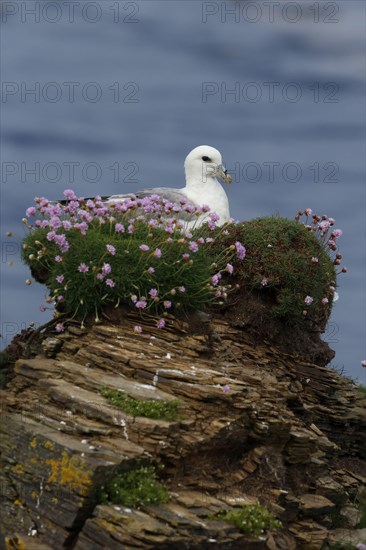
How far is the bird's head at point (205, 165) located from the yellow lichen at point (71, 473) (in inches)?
347

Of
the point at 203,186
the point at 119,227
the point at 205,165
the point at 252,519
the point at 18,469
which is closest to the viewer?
the point at 252,519

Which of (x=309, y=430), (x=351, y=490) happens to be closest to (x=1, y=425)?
(x=309, y=430)

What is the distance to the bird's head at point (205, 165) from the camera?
1866 cm

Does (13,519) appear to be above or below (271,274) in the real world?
below

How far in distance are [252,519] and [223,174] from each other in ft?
29.2

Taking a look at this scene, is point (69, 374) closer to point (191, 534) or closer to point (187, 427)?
point (187, 427)

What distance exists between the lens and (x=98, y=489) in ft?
35.7

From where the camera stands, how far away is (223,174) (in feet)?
61.2

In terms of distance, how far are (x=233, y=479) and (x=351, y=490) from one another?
386 centimetres

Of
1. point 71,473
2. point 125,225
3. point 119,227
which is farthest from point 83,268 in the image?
point 71,473

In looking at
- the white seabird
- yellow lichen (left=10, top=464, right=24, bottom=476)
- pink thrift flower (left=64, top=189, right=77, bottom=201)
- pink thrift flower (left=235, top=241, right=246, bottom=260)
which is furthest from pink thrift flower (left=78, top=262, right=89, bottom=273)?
the white seabird

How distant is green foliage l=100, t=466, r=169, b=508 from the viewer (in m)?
10.9

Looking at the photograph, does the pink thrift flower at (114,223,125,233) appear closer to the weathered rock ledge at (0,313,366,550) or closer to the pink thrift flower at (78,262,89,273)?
the pink thrift flower at (78,262,89,273)

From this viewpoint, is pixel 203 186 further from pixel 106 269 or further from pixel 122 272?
pixel 106 269
